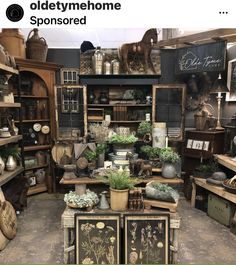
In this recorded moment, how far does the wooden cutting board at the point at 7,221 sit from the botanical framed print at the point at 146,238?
1.30 metres

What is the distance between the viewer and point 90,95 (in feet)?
13.3

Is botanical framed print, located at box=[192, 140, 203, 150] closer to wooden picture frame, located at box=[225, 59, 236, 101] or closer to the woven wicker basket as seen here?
wooden picture frame, located at box=[225, 59, 236, 101]

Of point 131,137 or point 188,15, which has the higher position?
point 188,15

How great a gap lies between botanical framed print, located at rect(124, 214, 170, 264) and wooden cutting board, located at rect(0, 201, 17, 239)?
130 cm

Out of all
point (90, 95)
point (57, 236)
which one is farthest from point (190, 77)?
point (57, 236)

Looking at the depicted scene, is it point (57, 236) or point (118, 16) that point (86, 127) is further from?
point (118, 16)

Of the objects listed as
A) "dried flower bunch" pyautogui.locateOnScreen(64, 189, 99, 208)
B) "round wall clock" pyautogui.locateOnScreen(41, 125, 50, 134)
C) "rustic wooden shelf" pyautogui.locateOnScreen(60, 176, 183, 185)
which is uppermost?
"round wall clock" pyautogui.locateOnScreen(41, 125, 50, 134)

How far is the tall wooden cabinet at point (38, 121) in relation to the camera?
3867 mm

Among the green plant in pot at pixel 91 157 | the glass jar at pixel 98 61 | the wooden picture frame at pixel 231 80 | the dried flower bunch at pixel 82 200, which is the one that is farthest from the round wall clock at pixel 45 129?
the wooden picture frame at pixel 231 80

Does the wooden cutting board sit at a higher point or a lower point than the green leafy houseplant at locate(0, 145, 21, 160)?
lower

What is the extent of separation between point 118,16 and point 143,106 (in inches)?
124

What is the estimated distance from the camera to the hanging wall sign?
11.6 feet

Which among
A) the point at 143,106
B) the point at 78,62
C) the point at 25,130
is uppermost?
the point at 78,62

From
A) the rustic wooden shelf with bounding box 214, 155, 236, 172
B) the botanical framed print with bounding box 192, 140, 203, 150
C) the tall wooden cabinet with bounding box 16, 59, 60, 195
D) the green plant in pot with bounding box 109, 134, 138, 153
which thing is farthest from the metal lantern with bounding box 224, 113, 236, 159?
the tall wooden cabinet with bounding box 16, 59, 60, 195
